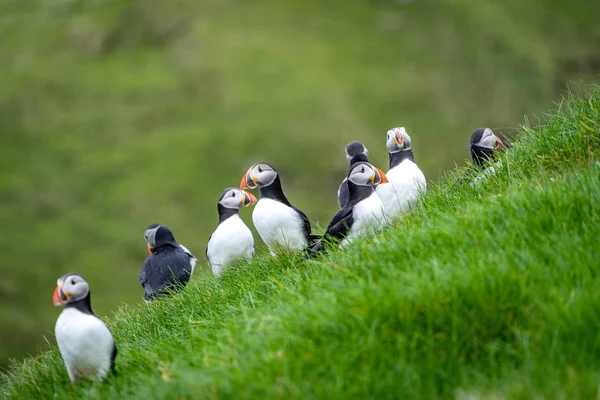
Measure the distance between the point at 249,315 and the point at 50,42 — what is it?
196m

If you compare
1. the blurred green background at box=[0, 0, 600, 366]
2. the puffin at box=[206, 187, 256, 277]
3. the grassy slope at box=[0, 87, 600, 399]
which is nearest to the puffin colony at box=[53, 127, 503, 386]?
the puffin at box=[206, 187, 256, 277]

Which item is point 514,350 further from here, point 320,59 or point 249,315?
point 320,59

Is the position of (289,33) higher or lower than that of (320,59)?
higher

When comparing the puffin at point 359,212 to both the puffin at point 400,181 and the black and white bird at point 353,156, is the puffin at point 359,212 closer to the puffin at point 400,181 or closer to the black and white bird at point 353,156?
the puffin at point 400,181

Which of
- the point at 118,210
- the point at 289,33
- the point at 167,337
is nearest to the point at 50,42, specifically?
the point at 289,33

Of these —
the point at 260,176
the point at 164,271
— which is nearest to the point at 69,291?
the point at 260,176

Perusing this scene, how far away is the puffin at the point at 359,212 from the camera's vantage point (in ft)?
26.5

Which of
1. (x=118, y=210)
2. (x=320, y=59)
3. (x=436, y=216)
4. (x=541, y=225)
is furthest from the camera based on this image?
(x=320, y=59)

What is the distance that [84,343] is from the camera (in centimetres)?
641

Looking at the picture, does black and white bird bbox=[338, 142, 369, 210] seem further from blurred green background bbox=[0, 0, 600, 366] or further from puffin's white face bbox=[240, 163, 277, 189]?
blurred green background bbox=[0, 0, 600, 366]

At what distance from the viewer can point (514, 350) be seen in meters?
5.15

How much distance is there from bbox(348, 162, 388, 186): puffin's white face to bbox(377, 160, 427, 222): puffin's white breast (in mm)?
519

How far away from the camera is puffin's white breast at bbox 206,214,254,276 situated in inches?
396

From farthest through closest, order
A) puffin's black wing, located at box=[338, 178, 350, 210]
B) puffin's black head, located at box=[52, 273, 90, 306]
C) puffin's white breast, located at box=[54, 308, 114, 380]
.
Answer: puffin's black wing, located at box=[338, 178, 350, 210] < puffin's black head, located at box=[52, 273, 90, 306] < puffin's white breast, located at box=[54, 308, 114, 380]
